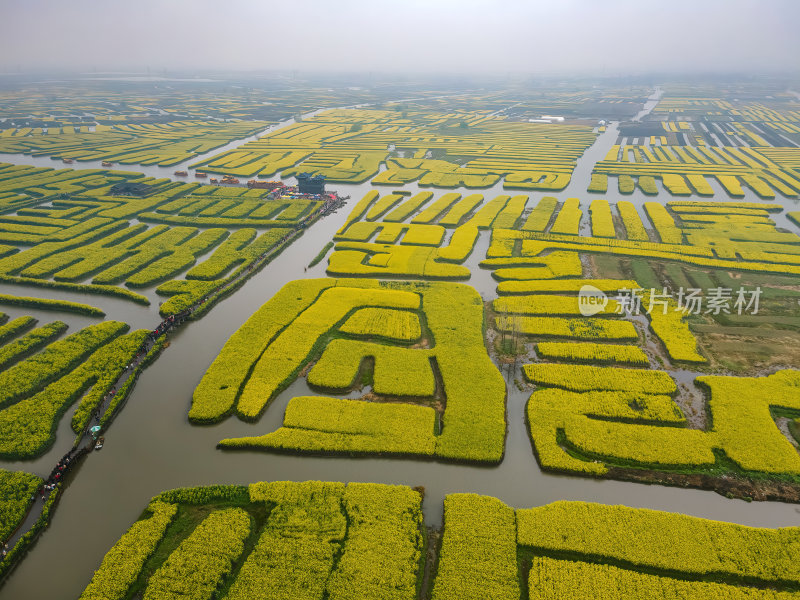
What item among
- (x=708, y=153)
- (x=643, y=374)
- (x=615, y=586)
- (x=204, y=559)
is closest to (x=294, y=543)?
(x=204, y=559)

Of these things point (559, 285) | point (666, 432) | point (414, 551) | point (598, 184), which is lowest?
point (414, 551)

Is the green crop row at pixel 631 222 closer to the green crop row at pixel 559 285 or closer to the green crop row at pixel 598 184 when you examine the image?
the green crop row at pixel 598 184

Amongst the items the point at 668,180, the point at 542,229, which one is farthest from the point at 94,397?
the point at 668,180

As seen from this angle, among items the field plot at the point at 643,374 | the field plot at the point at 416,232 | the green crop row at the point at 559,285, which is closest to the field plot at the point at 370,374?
the field plot at the point at 643,374

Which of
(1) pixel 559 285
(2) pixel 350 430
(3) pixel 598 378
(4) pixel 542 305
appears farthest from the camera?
(1) pixel 559 285

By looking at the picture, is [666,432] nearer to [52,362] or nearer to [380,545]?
[380,545]

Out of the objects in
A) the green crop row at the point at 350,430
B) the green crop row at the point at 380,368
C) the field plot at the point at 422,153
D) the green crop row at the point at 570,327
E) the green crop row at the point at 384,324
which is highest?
the field plot at the point at 422,153

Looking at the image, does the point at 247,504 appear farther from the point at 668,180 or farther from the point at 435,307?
the point at 668,180
